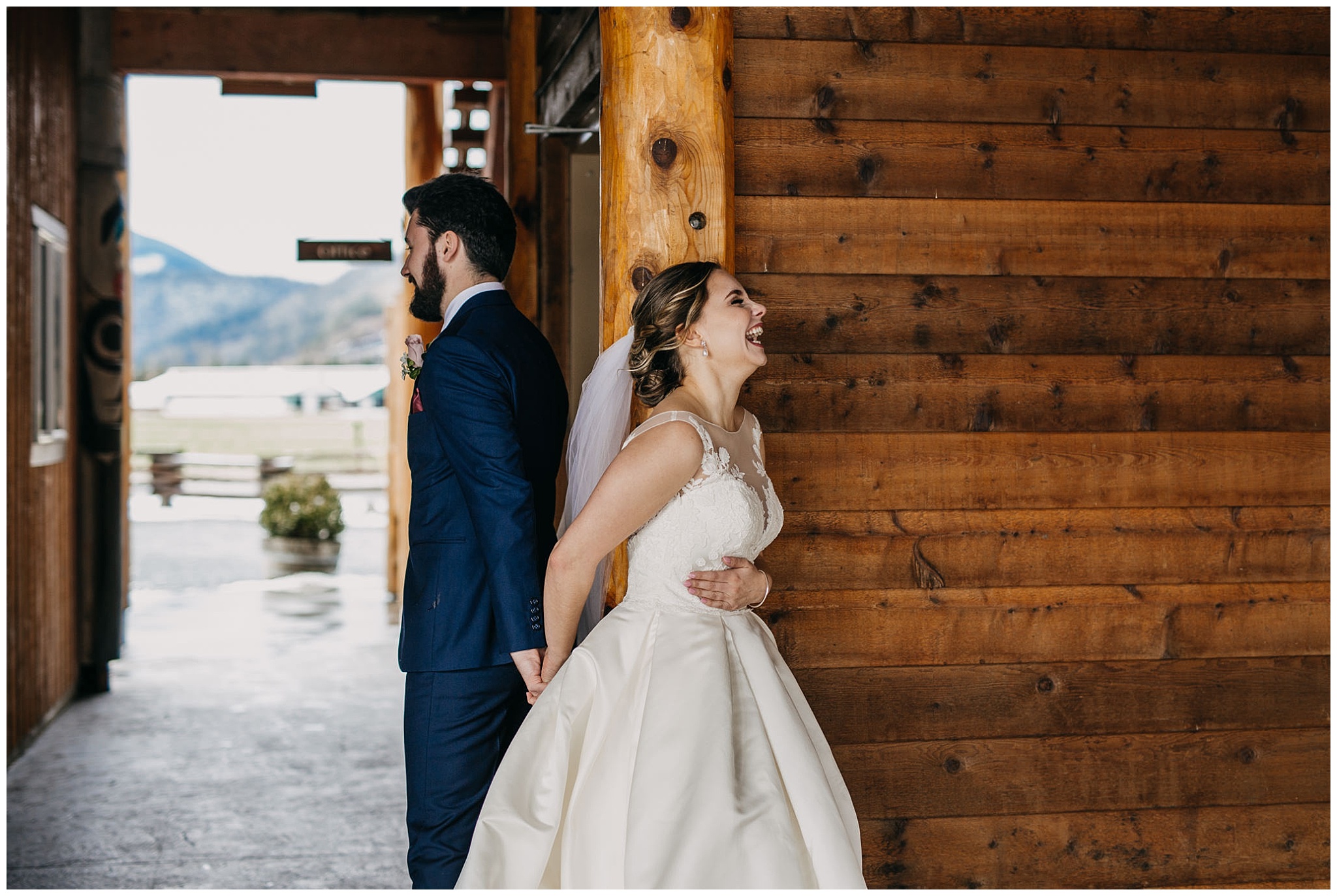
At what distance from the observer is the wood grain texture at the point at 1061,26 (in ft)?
8.99

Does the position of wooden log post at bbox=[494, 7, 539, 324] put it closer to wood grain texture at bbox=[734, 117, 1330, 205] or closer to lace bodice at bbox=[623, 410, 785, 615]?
wood grain texture at bbox=[734, 117, 1330, 205]

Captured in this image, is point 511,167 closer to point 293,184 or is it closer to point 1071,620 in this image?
point 1071,620

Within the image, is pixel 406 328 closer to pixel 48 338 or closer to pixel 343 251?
pixel 343 251

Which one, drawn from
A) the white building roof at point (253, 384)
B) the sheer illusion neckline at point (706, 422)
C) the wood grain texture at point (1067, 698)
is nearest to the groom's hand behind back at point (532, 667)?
the sheer illusion neckline at point (706, 422)

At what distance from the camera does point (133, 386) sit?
22797mm

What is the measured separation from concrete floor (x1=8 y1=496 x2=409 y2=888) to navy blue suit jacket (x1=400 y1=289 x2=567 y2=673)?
1663 mm

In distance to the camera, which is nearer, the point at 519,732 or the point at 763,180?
the point at 519,732

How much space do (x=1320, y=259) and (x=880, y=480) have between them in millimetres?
1206

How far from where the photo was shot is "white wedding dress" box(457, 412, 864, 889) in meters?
2.06

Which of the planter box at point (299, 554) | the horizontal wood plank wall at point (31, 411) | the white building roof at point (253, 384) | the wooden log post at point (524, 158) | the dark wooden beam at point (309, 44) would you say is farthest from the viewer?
the white building roof at point (253, 384)

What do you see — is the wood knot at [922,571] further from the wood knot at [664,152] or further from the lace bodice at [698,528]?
the wood knot at [664,152]

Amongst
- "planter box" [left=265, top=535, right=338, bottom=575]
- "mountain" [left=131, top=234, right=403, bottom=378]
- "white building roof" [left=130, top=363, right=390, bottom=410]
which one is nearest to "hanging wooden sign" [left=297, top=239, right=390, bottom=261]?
"planter box" [left=265, top=535, right=338, bottom=575]

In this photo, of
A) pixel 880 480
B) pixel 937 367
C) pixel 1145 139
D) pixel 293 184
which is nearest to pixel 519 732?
pixel 880 480

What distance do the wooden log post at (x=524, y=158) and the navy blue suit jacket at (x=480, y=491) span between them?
2.32 metres
